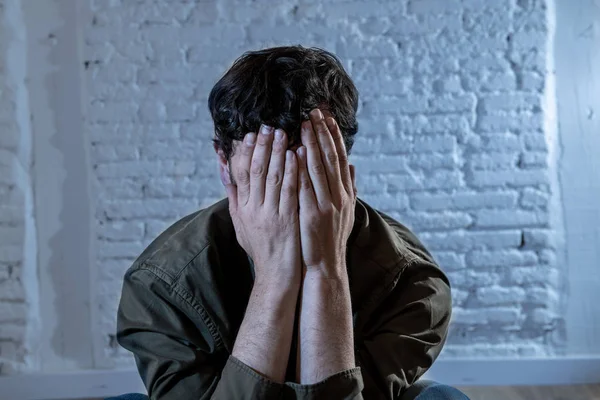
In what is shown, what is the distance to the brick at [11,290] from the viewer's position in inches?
103

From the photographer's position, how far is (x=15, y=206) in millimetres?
2600

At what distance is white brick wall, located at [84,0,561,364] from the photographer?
8.46 ft

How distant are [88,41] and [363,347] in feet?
6.50

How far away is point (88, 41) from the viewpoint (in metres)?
2.57

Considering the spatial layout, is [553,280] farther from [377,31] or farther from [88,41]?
[88,41]

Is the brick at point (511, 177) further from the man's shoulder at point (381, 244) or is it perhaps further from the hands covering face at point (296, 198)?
the hands covering face at point (296, 198)

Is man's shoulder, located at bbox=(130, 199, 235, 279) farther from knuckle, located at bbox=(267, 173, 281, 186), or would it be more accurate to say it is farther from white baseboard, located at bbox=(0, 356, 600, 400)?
white baseboard, located at bbox=(0, 356, 600, 400)

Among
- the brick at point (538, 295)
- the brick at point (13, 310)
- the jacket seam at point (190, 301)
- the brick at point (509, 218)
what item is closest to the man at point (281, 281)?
the jacket seam at point (190, 301)

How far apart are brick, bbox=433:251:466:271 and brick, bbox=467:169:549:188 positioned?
33 cm

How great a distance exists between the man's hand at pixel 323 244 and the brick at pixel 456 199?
5.22 ft

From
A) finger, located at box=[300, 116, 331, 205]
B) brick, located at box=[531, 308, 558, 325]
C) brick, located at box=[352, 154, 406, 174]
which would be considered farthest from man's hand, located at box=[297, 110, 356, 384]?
brick, located at box=[531, 308, 558, 325]

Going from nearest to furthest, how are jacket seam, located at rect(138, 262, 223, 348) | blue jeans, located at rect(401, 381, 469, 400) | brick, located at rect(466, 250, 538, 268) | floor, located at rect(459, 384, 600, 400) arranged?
blue jeans, located at rect(401, 381, 469, 400)
jacket seam, located at rect(138, 262, 223, 348)
floor, located at rect(459, 384, 600, 400)
brick, located at rect(466, 250, 538, 268)

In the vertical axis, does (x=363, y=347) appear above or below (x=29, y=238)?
above

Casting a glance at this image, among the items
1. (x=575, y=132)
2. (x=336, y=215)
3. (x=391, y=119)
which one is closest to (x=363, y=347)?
(x=336, y=215)
